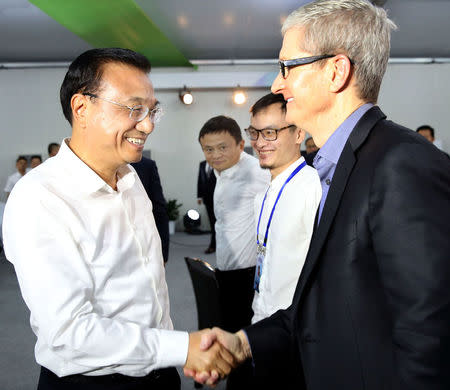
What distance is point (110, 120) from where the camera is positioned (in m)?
1.46

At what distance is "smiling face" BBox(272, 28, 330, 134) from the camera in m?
1.25

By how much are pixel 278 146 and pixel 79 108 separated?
44.9 inches

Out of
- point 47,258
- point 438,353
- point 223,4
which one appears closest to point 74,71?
point 47,258

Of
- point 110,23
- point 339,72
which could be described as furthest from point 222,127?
point 110,23

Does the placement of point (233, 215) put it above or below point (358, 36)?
below

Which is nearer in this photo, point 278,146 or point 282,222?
point 282,222

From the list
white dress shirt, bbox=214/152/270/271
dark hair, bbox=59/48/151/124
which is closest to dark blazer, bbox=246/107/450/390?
dark hair, bbox=59/48/151/124

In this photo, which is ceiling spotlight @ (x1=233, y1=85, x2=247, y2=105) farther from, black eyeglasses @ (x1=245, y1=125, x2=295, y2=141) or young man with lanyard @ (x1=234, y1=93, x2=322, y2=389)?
young man with lanyard @ (x1=234, y1=93, x2=322, y2=389)

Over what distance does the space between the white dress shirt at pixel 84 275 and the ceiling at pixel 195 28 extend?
16.3ft

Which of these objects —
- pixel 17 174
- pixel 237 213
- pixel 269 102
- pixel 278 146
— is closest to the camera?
pixel 278 146

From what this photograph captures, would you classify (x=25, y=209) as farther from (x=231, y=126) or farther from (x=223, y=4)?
(x=223, y=4)

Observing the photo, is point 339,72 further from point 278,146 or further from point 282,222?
point 278,146

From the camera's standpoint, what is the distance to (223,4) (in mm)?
5809

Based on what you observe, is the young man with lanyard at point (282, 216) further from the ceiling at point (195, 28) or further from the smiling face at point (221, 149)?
Result: the ceiling at point (195, 28)
